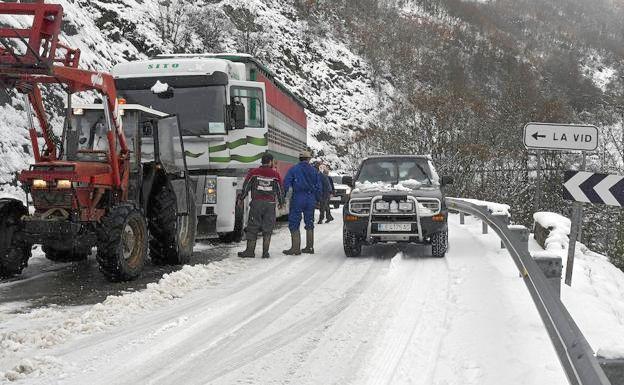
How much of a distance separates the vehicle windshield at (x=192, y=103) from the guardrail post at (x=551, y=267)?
7.52 meters

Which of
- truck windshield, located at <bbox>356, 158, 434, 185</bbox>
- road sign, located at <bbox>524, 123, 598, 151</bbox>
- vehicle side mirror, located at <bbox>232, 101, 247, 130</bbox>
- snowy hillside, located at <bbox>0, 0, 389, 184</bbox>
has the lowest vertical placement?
A: truck windshield, located at <bbox>356, 158, 434, 185</bbox>

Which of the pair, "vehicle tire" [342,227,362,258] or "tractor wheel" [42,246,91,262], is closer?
"tractor wheel" [42,246,91,262]

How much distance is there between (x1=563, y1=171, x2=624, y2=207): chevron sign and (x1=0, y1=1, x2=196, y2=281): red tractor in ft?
17.3

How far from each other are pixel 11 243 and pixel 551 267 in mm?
6378

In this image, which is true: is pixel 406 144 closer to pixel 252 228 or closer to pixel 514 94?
pixel 514 94

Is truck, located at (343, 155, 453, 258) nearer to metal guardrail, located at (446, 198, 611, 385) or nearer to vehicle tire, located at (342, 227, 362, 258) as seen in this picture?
vehicle tire, located at (342, 227, 362, 258)

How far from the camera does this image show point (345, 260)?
977 centimetres

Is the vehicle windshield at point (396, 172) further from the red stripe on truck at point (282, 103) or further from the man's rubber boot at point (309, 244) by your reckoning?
the red stripe on truck at point (282, 103)

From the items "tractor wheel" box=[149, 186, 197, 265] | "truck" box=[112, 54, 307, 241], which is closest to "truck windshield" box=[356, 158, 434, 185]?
"truck" box=[112, 54, 307, 241]

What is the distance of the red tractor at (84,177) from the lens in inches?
259

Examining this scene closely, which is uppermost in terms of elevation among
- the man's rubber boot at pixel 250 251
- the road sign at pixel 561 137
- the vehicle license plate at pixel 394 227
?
the road sign at pixel 561 137

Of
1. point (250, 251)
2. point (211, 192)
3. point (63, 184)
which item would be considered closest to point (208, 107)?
point (211, 192)

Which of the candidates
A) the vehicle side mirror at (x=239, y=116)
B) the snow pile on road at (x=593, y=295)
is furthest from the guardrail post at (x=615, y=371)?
the vehicle side mirror at (x=239, y=116)

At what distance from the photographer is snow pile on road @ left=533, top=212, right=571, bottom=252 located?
9087mm
